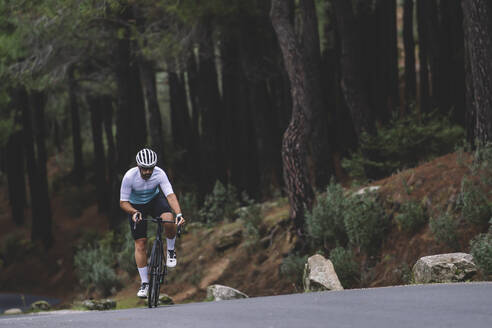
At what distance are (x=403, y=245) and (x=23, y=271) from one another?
85.1ft

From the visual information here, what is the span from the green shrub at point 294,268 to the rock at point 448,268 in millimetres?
4655

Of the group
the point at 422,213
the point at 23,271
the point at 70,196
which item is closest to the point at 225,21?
the point at 422,213

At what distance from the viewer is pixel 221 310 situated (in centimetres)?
1073

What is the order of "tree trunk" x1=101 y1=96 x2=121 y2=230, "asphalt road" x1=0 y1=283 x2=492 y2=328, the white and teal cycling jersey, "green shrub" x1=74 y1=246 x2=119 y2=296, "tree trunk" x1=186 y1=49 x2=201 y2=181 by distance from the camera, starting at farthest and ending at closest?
"tree trunk" x1=186 y1=49 x2=201 y2=181 → "tree trunk" x1=101 y1=96 x2=121 y2=230 → "green shrub" x1=74 y1=246 x2=119 y2=296 → the white and teal cycling jersey → "asphalt road" x1=0 y1=283 x2=492 y2=328

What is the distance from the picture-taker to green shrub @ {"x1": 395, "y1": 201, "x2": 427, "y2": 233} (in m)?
16.1

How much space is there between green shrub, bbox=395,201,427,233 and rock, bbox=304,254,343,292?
6.81 ft

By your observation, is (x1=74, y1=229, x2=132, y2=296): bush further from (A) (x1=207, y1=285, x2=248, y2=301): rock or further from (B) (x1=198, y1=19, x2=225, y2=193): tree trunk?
(A) (x1=207, y1=285, x2=248, y2=301): rock

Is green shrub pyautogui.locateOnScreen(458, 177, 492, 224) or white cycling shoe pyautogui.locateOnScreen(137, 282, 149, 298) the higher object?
green shrub pyautogui.locateOnScreen(458, 177, 492, 224)

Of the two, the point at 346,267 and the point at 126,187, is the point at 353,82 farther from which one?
the point at 126,187

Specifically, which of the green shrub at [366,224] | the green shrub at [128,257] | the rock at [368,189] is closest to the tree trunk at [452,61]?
the rock at [368,189]

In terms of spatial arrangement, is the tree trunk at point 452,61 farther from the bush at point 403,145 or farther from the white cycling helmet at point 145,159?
the white cycling helmet at point 145,159

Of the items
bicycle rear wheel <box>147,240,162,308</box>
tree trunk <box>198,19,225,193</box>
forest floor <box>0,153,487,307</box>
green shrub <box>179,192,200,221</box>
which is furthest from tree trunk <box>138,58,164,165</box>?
bicycle rear wheel <box>147,240,162,308</box>

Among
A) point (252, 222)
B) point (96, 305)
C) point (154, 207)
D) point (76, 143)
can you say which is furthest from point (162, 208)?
point (76, 143)

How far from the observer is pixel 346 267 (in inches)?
631
